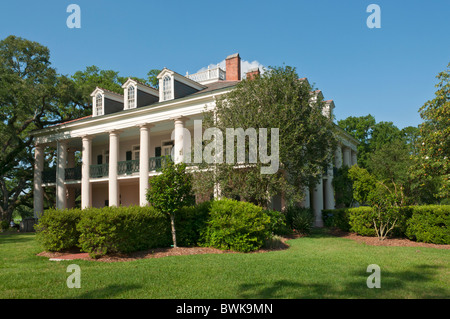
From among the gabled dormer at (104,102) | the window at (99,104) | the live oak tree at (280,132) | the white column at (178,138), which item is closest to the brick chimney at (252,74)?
the live oak tree at (280,132)

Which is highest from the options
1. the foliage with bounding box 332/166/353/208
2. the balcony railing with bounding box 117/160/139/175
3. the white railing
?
the white railing

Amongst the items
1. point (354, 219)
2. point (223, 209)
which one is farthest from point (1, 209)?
point (354, 219)

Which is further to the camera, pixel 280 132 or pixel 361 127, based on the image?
pixel 361 127

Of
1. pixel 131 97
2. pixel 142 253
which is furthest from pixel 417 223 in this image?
pixel 131 97

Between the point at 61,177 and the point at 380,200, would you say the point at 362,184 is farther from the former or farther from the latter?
the point at 61,177

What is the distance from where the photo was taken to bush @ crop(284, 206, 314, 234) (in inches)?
643

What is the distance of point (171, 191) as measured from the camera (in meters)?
11.5

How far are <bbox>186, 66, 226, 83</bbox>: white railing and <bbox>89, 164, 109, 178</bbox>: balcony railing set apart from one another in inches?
391

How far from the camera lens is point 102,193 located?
2875 cm

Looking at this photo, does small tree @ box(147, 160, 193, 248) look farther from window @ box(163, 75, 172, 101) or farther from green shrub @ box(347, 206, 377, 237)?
window @ box(163, 75, 172, 101)

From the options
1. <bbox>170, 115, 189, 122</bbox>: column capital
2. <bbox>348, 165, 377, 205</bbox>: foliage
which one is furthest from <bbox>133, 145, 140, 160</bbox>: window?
<bbox>348, 165, 377, 205</bbox>: foliage

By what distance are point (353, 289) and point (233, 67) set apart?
2183 centimetres

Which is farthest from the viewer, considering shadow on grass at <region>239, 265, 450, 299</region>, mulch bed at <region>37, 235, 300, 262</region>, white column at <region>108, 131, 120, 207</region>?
white column at <region>108, 131, 120, 207</region>
